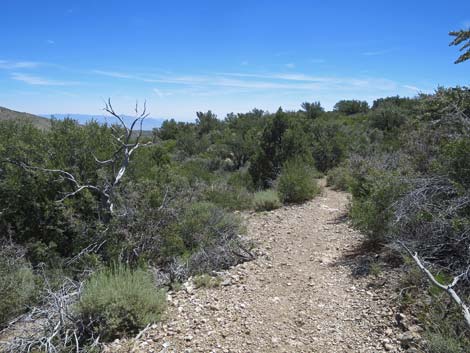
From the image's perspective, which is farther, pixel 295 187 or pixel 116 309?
pixel 295 187

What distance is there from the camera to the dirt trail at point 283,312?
339cm

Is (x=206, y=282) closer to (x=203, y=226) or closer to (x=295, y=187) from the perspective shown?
(x=203, y=226)

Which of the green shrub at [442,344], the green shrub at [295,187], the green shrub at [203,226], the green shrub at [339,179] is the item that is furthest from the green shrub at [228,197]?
the green shrub at [442,344]

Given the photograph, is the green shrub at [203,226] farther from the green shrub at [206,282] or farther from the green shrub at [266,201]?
the green shrub at [266,201]

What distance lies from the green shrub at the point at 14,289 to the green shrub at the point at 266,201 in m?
5.42

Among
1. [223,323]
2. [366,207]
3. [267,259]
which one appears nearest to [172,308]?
[223,323]

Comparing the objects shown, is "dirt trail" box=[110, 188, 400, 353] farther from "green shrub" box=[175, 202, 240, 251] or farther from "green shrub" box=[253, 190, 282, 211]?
"green shrub" box=[253, 190, 282, 211]

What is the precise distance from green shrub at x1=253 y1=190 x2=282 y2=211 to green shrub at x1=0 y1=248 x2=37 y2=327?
213 inches

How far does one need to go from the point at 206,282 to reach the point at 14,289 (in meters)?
2.51

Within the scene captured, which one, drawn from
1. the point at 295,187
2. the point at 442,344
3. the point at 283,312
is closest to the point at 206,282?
the point at 283,312

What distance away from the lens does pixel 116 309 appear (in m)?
3.73

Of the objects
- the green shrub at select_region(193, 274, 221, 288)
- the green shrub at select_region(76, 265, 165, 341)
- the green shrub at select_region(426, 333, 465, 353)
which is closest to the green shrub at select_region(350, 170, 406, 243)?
the green shrub at select_region(426, 333, 465, 353)

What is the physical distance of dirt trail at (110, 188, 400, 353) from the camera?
133 inches

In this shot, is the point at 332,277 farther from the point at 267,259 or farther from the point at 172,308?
the point at 172,308
